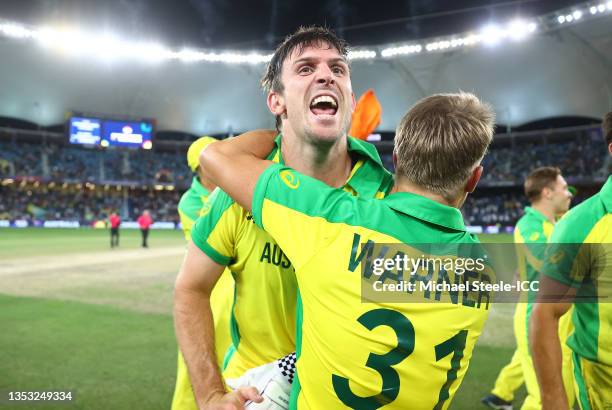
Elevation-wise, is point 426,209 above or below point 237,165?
below

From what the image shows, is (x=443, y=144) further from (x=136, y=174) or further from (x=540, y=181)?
(x=136, y=174)

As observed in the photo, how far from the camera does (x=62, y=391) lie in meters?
4.96

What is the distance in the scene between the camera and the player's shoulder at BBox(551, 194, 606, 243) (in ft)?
8.05

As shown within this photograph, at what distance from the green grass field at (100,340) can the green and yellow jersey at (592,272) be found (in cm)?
→ 255

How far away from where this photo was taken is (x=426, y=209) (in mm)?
1502

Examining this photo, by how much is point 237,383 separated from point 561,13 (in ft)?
114

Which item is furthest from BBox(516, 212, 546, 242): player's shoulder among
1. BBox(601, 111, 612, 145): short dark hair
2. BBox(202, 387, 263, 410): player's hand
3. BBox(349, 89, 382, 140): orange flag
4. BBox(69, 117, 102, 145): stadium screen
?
BBox(69, 117, 102, 145): stadium screen

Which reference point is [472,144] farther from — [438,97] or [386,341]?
[386,341]

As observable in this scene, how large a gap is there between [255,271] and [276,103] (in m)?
0.85

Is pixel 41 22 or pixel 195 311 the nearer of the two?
pixel 195 311

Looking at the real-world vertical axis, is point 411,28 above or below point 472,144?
above

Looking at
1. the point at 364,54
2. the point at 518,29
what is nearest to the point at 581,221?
the point at 518,29

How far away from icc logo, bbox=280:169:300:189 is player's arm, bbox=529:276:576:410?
1.70 metres

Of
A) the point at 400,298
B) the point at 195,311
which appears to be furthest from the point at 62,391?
the point at 400,298
